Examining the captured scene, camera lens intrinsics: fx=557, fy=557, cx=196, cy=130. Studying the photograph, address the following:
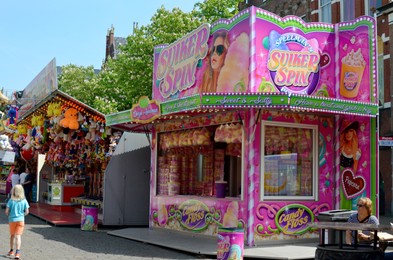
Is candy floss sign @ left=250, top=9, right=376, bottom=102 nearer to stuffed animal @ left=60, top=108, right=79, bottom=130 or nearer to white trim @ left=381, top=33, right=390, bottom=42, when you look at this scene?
stuffed animal @ left=60, top=108, right=79, bottom=130

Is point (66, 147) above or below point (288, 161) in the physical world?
above

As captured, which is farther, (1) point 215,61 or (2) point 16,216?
(1) point 215,61

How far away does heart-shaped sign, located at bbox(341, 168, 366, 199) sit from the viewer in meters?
13.1

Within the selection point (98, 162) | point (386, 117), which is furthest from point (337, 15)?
point (98, 162)

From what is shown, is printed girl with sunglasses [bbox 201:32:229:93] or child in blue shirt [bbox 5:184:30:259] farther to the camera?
printed girl with sunglasses [bbox 201:32:229:93]

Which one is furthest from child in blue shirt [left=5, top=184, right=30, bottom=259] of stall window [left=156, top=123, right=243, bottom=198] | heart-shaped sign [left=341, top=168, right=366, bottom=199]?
heart-shaped sign [left=341, top=168, right=366, bottom=199]

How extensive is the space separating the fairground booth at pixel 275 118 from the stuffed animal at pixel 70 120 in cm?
484

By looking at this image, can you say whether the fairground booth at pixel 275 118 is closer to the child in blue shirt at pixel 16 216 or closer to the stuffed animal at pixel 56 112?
the child in blue shirt at pixel 16 216

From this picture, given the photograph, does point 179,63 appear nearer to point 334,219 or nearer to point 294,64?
point 294,64

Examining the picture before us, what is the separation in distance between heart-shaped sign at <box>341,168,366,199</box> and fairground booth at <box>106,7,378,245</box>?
0.02 metres

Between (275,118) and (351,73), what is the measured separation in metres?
2.19

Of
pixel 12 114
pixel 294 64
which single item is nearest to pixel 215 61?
pixel 294 64

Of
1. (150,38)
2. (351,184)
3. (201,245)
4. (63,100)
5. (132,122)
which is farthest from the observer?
(150,38)

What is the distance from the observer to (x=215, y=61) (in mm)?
13078
